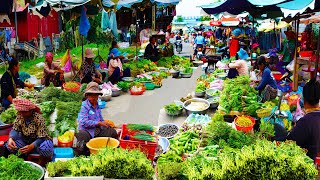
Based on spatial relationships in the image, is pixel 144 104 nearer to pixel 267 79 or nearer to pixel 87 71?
pixel 87 71

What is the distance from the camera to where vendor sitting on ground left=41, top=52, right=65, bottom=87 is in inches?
339

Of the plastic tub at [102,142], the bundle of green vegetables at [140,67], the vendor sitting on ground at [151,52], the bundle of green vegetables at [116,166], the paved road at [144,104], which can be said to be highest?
the vendor sitting on ground at [151,52]

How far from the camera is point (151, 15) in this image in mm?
17859

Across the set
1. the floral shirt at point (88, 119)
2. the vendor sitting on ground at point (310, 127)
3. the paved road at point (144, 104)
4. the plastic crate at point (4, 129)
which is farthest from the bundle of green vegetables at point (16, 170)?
the paved road at point (144, 104)

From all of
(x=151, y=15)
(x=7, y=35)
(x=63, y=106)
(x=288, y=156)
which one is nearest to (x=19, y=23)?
(x=7, y=35)

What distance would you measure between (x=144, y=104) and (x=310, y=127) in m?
5.44

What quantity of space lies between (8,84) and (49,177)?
401 cm

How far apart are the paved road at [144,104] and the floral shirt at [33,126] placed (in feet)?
8.86

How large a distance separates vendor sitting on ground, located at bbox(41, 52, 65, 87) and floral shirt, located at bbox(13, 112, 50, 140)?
14.7ft

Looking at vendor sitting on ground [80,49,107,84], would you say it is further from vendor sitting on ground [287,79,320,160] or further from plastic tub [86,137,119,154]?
vendor sitting on ground [287,79,320,160]

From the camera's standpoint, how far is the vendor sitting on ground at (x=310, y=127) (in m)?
3.31

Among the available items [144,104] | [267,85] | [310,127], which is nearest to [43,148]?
[310,127]

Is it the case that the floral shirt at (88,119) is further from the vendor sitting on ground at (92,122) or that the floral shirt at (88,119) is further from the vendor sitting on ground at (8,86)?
the vendor sitting on ground at (8,86)

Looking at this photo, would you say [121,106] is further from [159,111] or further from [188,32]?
[188,32]
